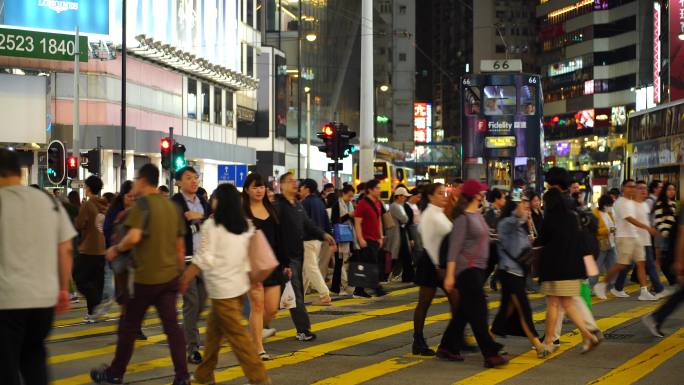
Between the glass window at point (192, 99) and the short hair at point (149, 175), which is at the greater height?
the glass window at point (192, 99)

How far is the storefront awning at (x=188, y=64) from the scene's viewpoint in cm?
4709

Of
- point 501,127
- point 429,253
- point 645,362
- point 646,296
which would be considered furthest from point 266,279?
point 501,127

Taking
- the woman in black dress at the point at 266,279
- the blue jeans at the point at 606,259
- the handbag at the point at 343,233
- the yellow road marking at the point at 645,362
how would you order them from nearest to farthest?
1. the yellow road marking at the point at 645,362
2. the woman in black dress at the point at 266,279
3. the handbag at the point at 343,233
4. the blue jeans at the point at 606,259

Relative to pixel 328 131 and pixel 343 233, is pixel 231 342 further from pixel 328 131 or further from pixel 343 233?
pixel 328 131

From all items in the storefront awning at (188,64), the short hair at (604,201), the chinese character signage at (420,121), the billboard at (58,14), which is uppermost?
the chinese character signage at (420,121)

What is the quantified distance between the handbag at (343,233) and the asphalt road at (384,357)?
120 inches

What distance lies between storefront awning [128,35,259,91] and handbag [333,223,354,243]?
95.7 ft

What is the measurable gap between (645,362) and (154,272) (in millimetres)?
4842

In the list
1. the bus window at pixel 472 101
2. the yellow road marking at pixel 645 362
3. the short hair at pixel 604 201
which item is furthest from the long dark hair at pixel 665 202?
the bus window at pixel 472 101

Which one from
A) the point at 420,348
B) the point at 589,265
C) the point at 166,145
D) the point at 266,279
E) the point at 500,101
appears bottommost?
the point at 420,348

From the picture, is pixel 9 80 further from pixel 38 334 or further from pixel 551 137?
pixel 551 137

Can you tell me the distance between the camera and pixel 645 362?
1077 cm

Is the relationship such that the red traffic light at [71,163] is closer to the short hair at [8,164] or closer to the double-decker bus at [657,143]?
the double-decker bus at [657,143]

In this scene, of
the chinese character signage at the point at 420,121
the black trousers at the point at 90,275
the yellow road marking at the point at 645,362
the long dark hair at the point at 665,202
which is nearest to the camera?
the yellow road marking at the point at 645,362
